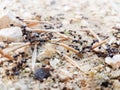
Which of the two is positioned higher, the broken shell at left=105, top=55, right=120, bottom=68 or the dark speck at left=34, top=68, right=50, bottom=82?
the broken shell at left=105, top=55, right=120, bottom=68

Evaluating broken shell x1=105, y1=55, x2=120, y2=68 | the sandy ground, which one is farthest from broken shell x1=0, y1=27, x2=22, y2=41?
broken shell x1=105, y1=55, x2=120, y2=68

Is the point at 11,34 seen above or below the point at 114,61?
above

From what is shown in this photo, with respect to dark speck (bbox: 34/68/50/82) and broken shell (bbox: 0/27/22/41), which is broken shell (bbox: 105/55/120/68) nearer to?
dark speck (bbox: 34/68/50/82)

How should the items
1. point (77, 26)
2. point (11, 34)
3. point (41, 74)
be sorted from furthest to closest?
point (77, 26) < point (11, 34) < point (41, 74)

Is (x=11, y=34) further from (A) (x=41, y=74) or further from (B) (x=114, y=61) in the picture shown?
(B) (x=114, y=61)

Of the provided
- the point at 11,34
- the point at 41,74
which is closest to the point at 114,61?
the point at 41,74

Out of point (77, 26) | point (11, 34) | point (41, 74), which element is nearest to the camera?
point (41, 74)

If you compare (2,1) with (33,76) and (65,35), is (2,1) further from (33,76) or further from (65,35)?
(33,76)

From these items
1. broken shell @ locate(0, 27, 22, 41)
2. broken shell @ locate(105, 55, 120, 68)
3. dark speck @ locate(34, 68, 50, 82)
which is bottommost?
dark speck @ locate(34, 68, 50, 82)

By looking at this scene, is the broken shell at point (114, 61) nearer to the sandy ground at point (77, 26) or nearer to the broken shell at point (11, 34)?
the sandy ground at point (77, 26)

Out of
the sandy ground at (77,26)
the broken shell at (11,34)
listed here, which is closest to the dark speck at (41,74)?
the sandy ground at (77,26)

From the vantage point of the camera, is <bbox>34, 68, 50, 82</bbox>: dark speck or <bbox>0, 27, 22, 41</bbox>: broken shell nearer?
<bbox>34, 68, 50, 82</bbox>: dark speck
